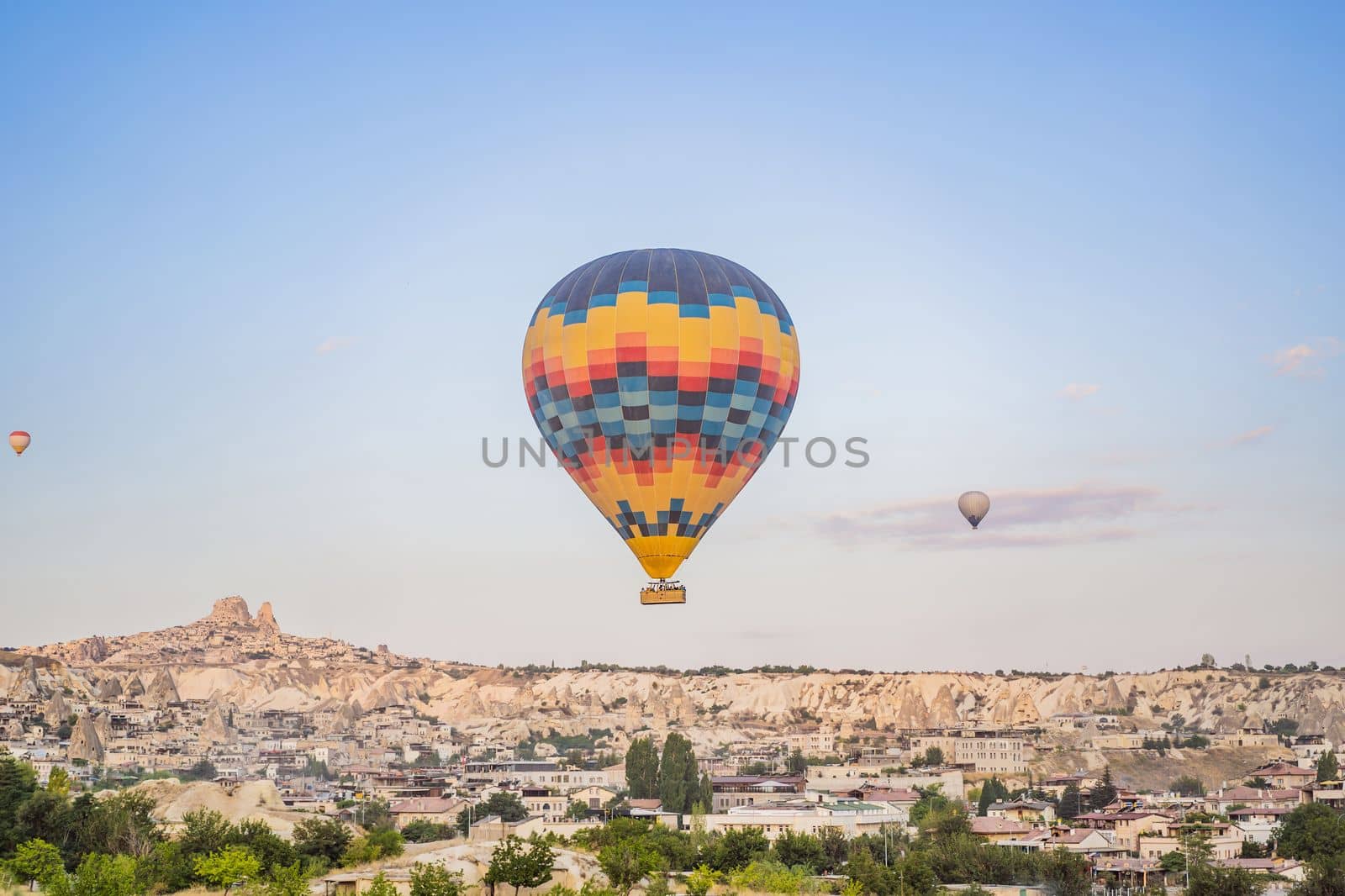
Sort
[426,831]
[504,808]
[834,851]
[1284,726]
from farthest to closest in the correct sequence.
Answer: [1284,726]
[504,808]
[426,831]
[834,851]

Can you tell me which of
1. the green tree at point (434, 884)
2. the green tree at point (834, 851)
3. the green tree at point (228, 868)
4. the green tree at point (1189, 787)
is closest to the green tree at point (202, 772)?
the green tree at point (1189, 787)

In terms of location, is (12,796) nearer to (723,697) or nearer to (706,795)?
(706,795)

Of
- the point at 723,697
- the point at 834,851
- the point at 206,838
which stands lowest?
the point at 834,851

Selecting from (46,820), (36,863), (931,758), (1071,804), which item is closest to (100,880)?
(36,863)

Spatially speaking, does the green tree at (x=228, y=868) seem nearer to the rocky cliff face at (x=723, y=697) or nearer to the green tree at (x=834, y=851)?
the green tree at (x=834, y=851)

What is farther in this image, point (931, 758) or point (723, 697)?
point (723, 697)

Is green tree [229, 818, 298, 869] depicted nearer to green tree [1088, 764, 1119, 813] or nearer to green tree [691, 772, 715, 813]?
green tree [691, 772, 715, 813]

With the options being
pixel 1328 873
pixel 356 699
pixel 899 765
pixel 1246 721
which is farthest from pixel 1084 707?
pixel 1328 873

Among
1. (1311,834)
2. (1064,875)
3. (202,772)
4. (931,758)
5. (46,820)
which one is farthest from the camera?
(202,772)
